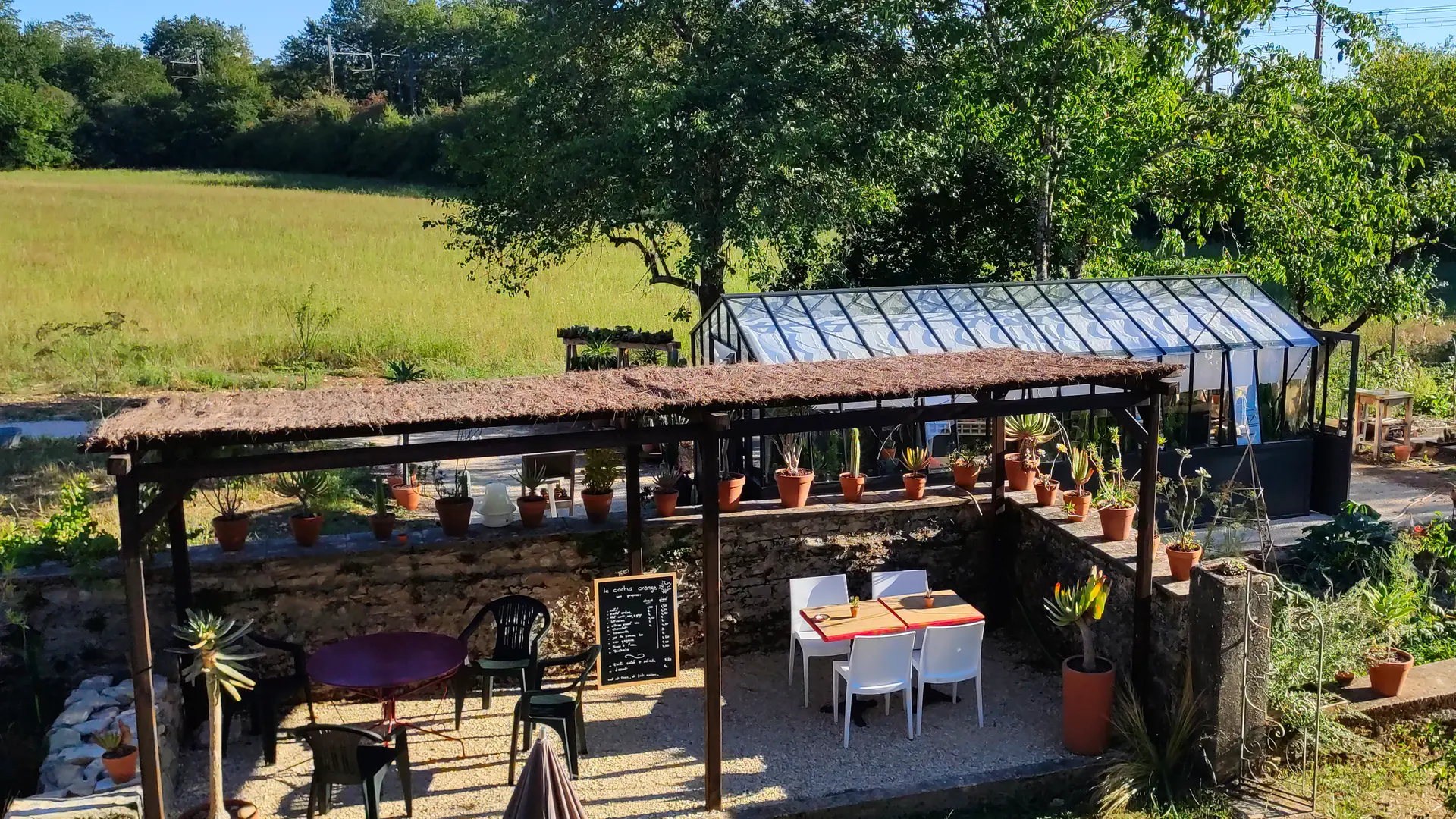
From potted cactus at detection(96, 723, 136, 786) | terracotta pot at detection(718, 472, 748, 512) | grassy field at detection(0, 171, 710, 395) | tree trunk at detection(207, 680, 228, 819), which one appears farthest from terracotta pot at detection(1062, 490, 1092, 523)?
grassy field at detection(0, 171, 710, 395)

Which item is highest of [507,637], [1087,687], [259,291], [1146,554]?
[259,291]

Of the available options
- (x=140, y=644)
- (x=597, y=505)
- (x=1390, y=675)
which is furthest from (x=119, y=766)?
(x=1390, y=675)

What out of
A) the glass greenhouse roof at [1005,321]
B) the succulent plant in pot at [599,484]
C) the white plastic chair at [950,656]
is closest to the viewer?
the white plastic chair at [950,656]

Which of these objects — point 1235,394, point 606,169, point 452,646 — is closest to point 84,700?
point 452,646

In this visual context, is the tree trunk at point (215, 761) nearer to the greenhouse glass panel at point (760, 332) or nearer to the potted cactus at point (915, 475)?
the potted cactus at point (915, 475)

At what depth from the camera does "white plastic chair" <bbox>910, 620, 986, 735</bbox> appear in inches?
253

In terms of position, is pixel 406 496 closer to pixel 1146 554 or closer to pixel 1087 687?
pixel 1087 687

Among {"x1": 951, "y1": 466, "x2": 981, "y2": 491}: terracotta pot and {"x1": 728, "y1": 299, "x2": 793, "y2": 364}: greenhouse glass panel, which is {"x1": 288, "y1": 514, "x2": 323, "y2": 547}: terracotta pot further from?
{"x1": 951, "y1": 466, "x2": 981, "y2": 491}: terracotta pot

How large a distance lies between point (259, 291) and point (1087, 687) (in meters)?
20.4

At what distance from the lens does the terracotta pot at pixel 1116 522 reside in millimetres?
6836

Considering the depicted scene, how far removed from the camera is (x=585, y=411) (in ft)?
16.6

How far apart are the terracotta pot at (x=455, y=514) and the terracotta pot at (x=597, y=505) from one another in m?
0.76

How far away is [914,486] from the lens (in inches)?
309

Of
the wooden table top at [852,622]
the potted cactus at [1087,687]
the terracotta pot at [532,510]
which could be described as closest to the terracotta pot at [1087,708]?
the potted cactus at [1087,687]
